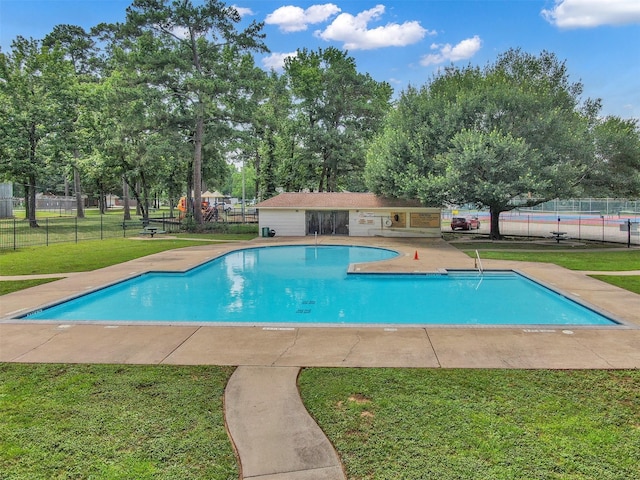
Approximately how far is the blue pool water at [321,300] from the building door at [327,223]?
1207 centimetres

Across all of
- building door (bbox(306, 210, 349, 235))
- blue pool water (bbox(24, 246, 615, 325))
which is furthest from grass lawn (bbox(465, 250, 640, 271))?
building door (bbox(306, 210, 349, 235))

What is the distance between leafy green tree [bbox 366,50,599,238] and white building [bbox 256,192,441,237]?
2604 millimetres

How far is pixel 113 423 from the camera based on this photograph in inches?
171

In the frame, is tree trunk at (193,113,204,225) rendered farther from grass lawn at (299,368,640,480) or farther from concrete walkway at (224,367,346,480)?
grass lawn at (299,368,640,480)

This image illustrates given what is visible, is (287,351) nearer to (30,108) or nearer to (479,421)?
(479,421)

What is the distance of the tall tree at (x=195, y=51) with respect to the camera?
28391 mm

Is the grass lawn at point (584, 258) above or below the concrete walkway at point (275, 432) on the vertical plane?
above

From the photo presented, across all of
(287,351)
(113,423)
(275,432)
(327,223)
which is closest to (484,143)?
(327,223)

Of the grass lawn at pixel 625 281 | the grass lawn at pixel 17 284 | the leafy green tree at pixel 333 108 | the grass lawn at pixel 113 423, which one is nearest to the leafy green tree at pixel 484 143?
the grass lawn at pixel 625 281

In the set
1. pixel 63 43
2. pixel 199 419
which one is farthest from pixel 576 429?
pixel 63 43

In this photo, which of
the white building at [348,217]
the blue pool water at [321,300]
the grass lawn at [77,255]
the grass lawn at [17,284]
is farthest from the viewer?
the white building at [348,217]

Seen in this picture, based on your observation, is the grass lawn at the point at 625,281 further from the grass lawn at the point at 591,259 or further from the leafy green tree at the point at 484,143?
the leafy green tree at the point at 484,143

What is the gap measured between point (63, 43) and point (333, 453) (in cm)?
5608

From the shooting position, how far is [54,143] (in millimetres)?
30438
